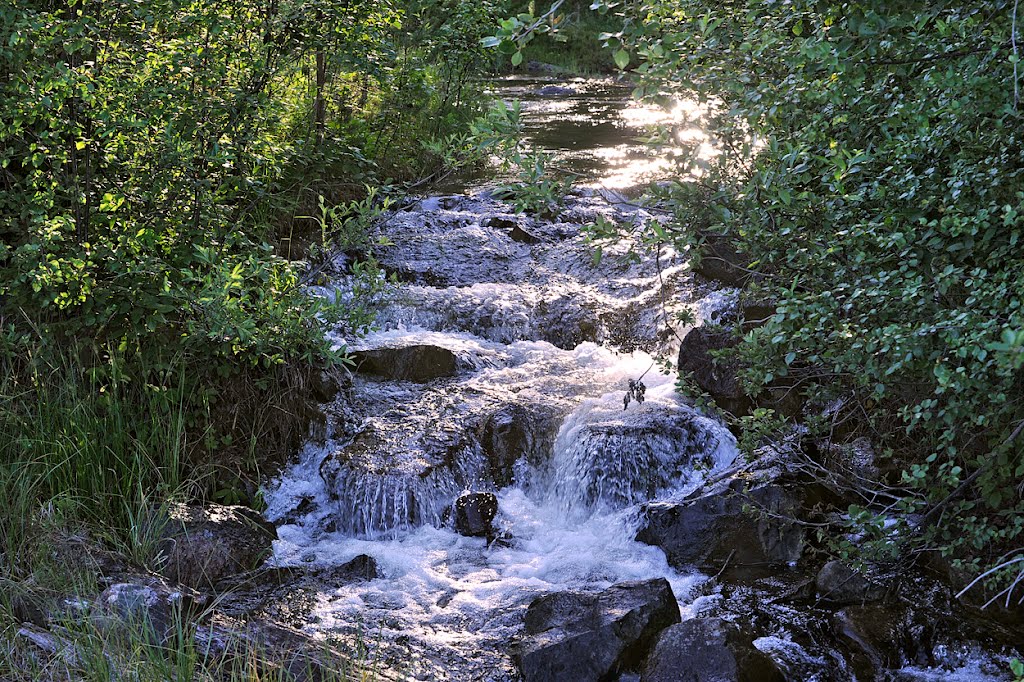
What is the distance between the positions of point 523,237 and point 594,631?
20.6 feet

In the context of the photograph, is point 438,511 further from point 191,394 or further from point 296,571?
Answer: point 191,394

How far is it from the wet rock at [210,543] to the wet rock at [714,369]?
3.17m

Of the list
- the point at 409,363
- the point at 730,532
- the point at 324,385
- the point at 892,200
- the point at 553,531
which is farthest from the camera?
the point at 409,363

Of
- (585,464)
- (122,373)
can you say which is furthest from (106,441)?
(585,464)

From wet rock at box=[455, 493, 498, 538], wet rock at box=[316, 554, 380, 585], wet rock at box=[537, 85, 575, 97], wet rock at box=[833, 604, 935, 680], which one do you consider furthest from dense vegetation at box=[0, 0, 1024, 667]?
wet rock at box=[537, 85, 575, 97]

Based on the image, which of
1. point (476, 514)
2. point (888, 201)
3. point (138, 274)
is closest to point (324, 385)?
point (476, 514)

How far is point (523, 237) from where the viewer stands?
1016cm

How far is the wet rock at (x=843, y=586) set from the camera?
15.5ft

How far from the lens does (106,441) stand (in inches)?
201

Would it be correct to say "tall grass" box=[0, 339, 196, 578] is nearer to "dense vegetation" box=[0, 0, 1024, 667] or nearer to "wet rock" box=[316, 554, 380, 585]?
"dense vegetation" box=[0, 0, 1024, 667]

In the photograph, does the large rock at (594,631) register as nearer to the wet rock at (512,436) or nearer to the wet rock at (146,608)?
the wet rock at (146,608)

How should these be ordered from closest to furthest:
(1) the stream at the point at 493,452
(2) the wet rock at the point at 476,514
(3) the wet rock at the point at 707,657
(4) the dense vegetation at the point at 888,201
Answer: (4) the dense vegetation at the point at 888,201, (3) the wet rock at the point at 707,657, (1) the stream at the point at 493,452, (2) the wet rock at the point at 476,514

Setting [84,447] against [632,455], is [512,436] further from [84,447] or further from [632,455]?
[84,447]

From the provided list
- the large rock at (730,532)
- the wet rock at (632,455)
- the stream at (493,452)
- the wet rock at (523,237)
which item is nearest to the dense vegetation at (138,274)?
the stream at (493,452)
